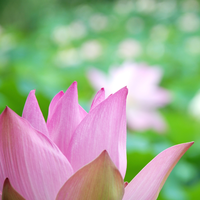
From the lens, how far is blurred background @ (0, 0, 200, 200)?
87 cm

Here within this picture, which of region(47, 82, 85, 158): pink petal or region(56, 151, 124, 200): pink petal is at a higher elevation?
region(47, 82, 85, 158): pink petal

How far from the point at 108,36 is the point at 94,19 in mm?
259

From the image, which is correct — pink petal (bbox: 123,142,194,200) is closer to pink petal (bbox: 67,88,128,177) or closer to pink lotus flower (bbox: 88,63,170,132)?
pink petal (bbox: 67,88,128,177)

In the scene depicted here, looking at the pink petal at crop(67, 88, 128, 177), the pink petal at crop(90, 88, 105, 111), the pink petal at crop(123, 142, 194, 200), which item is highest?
the pink petal at crop(90, 88, 105, 111)

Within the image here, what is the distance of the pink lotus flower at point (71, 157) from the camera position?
25 cm

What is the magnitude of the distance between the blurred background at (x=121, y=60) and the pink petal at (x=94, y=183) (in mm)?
361

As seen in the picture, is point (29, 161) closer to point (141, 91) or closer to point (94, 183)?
point (94, 183)

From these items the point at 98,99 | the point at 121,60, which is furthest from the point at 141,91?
the point at 121,60

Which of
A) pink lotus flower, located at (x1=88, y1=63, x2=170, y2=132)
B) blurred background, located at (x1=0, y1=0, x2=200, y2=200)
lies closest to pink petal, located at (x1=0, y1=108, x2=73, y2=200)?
blurred background, located at (x1=0, y1=0, x2=200, y2=200)

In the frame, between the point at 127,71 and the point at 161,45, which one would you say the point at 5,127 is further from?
the point at 161,45

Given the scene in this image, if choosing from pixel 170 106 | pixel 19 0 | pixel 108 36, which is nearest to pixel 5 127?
pixel 170 106

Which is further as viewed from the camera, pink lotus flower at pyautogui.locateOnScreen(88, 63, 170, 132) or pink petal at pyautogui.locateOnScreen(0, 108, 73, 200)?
pink lotus flower at pyautogui.locateOnScreen(88, 63, 170, 132)

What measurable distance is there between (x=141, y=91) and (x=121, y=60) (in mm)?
1407

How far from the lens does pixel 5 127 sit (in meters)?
0.25
